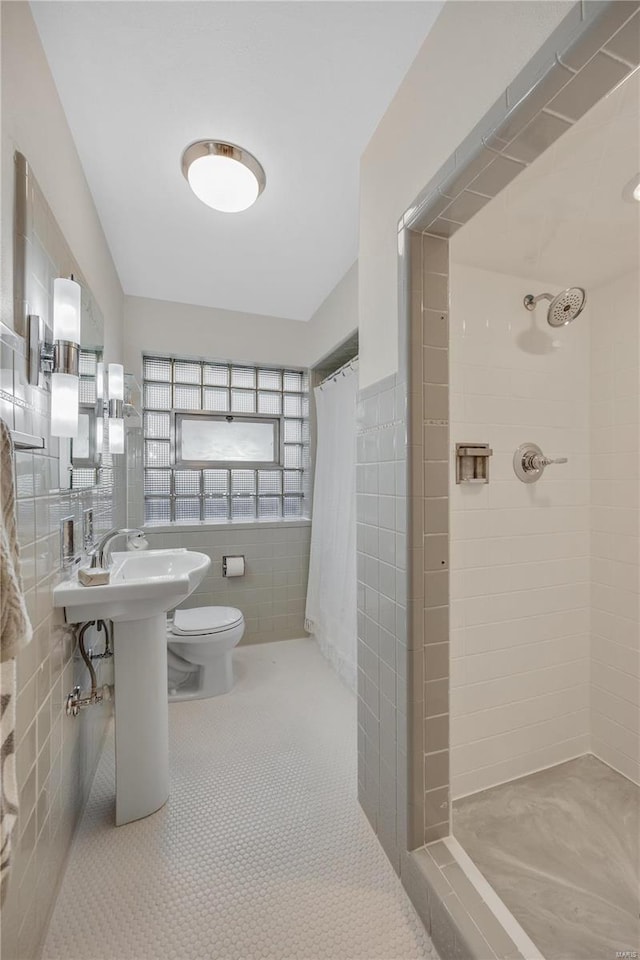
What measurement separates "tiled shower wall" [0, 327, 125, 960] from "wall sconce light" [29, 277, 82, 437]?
0.17ft

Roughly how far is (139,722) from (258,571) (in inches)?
56.0

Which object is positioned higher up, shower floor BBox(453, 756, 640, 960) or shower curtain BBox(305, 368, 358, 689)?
shower curtain BBox(305, 368, 358, 689)

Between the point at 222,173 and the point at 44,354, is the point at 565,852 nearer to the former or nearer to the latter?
the point at 44,354

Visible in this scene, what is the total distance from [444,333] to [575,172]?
0.58 meters

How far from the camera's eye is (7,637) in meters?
0.60

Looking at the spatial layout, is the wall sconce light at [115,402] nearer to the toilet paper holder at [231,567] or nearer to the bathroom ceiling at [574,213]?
the toilet paper holder at [231,567]

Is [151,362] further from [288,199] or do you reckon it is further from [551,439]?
[551,439]

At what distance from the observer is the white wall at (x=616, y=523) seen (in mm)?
1554

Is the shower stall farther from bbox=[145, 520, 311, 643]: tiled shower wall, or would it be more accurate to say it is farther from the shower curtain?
bbox=[145, 520, 311, 643]: tiled shower wall

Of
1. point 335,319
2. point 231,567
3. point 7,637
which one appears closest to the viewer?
point 7,637

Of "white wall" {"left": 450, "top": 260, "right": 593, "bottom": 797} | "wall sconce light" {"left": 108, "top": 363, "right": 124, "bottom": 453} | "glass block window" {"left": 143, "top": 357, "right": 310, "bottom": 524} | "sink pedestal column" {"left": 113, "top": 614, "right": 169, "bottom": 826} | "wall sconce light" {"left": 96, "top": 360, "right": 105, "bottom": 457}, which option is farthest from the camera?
"glass block window" {"left": 143, "top": 357, "right": 310, "bottom": 524}

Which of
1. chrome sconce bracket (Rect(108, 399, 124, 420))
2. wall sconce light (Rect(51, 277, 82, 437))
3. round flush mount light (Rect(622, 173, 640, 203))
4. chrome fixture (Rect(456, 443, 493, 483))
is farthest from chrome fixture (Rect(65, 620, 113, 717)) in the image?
round flush mount light (Rect(622, 173, 640, 203))

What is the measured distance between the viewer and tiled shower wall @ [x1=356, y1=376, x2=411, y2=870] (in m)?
1.14

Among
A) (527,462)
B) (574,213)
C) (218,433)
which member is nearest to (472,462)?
(527,462)
